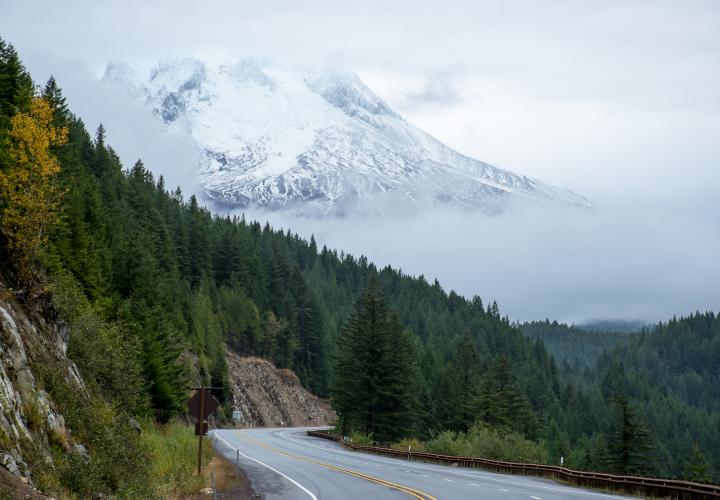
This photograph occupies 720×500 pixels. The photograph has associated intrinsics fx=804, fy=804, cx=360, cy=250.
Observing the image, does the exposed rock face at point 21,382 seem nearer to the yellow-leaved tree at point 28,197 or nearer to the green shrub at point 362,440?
A: the yellow-leaved tree at point 28,197

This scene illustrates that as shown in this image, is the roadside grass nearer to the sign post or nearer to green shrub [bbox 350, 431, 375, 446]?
the sign post

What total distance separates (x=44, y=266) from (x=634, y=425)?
166ft

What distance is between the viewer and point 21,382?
1962cm

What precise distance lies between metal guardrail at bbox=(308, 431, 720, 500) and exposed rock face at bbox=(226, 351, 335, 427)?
57831 mm

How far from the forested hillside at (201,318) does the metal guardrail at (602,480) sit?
1709 centimetres

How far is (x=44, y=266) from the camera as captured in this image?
34562 mm

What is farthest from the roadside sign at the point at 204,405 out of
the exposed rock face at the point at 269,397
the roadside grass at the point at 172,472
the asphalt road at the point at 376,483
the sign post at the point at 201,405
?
the exposed rock face at the point at 269,397

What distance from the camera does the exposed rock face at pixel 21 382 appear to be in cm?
1611

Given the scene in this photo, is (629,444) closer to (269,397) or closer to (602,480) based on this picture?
(602,480)

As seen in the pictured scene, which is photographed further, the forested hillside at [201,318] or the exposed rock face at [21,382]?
the forested hillside at [201,318]

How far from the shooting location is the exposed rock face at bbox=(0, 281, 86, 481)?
16.1m

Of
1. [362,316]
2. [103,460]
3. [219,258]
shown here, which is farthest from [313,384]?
[103,460]

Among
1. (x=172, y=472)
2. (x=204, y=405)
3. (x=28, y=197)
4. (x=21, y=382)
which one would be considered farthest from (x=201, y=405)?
(x=28, y=197)

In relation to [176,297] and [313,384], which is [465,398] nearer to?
[176,297]
